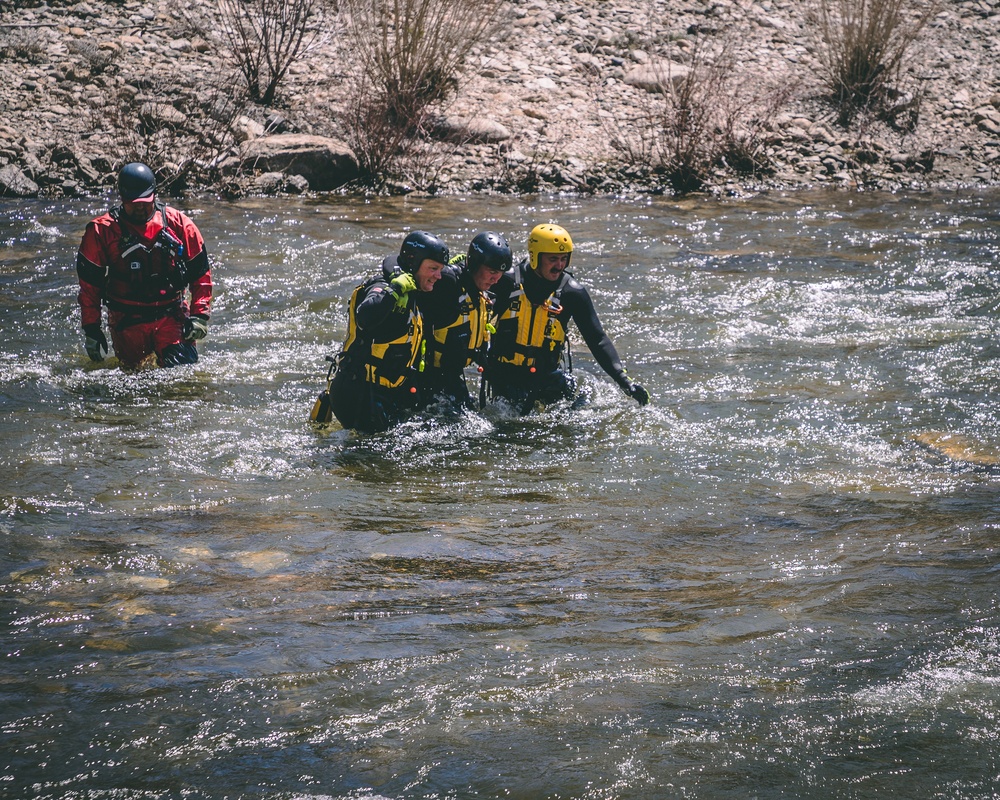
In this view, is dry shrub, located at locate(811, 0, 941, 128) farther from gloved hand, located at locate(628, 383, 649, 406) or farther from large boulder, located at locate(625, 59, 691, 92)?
gloved hand, located at locate(628, 383, 649, 406)

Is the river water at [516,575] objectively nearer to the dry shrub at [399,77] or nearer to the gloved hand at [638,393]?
the gloved hand at [638,393]

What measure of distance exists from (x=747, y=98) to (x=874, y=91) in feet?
6.82

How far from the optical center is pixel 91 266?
786cm

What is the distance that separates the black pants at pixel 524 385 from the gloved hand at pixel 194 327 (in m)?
2.19

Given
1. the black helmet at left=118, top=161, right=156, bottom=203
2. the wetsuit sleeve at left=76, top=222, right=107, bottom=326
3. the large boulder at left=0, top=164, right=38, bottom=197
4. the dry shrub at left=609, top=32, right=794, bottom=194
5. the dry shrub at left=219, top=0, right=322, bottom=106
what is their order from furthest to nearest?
the dry shrub at left=219, top=0, right=322, bottom=106
the dry shrub at left=609, top=32, right=794, bottom=194
the large boulder at left=0, top=164, right=38, bottom=197
the wetsuit sleeve at left=76, top=222, right=107, bottom=326
the black helmet at left=118, top=161, right=156, bottom=203

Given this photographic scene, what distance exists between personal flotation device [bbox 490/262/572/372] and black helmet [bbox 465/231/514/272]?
55cm

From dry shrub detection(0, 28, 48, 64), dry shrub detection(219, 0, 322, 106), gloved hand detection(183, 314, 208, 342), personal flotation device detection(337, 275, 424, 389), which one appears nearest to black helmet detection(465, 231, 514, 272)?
personal flotation device detection(337, 275, 424, 389)

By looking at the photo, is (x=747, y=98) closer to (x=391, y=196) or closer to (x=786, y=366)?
(x=391, y=196)

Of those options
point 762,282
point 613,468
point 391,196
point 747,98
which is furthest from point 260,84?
point 613,468

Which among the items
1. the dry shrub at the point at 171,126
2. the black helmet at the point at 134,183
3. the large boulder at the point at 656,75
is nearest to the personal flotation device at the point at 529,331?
the black helmet at the point at 134,183

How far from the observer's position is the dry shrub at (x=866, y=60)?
1769cm

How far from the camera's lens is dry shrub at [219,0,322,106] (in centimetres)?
1708

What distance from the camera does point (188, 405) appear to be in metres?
7.99

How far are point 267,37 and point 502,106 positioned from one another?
3.79 meters
